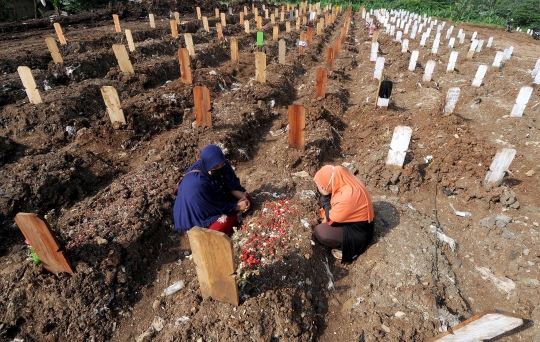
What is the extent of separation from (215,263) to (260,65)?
625cm

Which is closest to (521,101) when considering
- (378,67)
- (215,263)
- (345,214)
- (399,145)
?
(378,67)

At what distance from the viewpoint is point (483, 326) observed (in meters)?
1.98

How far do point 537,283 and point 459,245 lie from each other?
745mm

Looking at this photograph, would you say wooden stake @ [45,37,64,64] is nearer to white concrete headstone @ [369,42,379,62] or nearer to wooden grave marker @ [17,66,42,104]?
wooden grave marker @ [17,66,42,104]

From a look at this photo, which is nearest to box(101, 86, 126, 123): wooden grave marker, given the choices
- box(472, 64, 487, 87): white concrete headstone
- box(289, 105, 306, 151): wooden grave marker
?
box(289, 105, 306, 151): wooden grave marker

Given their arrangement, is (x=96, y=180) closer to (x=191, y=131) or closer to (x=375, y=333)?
(x=191, y=131)

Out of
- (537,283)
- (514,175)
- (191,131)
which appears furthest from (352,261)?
(191,131)

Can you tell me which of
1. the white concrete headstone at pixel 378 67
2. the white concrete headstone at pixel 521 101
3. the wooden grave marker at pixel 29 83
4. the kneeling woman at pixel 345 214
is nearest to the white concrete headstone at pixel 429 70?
the white concrete headstone at pixel 378 67

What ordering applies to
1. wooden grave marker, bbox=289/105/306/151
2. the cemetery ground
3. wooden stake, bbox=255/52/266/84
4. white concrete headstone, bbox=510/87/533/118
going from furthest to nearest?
1. wooden stake, bbox=255/52/266/84
2. white concrete headstone, bbox=510/87/533/118
3. wooden grave marker, bbox=289/105/306/151
4. the cemetery ground

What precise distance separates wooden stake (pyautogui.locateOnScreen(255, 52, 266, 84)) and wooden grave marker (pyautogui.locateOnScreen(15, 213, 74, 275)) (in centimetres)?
612

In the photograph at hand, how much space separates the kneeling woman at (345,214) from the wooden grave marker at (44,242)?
2.53 meters

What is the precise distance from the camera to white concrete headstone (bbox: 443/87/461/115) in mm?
5539

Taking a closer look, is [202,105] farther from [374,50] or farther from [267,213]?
[374,50]

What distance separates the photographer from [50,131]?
226 inches
